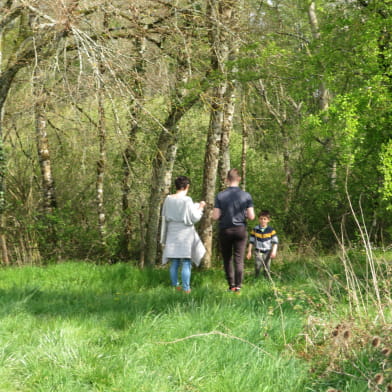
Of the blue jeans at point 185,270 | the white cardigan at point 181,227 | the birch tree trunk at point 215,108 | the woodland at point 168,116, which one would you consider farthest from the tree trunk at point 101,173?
the blue jeans at point 185,270

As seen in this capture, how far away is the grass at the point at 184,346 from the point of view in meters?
3.32

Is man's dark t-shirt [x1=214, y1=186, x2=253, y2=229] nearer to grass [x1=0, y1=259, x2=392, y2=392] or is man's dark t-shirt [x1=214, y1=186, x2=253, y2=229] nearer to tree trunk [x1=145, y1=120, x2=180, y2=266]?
grass [x1=0, y1=259, x2=392, y2=392]

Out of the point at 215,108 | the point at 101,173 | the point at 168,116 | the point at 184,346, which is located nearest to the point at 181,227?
the point at 184,346

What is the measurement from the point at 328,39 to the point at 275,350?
19.9 ft

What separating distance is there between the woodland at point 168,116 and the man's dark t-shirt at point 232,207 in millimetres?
1256

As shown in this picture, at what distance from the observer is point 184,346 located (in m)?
3.85

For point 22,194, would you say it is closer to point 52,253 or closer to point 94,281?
point 52,253

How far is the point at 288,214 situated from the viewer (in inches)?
578

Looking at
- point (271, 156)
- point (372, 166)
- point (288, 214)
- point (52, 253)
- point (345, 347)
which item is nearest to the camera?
point (345, 347)

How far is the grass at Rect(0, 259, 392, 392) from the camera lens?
10.9 ft

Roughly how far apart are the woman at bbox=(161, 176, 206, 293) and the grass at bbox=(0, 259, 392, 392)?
2.55 feet

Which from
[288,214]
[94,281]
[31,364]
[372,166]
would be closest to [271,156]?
[288,214]

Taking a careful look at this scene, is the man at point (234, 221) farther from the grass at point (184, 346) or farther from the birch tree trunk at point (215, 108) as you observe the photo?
the birch tree trunk at point (215, 108)

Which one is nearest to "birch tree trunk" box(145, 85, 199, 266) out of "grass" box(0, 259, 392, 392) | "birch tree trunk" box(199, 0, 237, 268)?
"birch tree trunk" box(199, 0, 237, 268)
